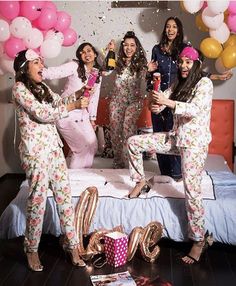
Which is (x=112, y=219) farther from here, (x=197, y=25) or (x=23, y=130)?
(x=197, y=25)

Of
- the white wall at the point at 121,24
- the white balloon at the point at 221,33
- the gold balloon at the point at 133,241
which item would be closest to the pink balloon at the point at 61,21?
the white wall at the point at 121,24

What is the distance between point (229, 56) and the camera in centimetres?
388

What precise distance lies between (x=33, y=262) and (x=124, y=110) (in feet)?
5.54

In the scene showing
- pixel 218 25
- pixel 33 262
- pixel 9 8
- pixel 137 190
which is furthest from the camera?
pixel 218 25

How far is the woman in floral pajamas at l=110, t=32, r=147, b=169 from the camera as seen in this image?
383 cm

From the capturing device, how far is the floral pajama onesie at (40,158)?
2559 mm

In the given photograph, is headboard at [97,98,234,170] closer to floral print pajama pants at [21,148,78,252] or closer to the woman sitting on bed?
the woman sitting on bed

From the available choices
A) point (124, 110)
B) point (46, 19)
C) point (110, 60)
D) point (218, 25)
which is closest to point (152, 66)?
point (110, 60)

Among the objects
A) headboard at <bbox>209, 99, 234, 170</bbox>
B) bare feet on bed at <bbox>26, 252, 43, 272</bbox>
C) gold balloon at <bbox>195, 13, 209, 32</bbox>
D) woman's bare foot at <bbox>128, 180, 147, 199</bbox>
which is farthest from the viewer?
headboard at <bbox>209, 99, 234, 170</bbox>

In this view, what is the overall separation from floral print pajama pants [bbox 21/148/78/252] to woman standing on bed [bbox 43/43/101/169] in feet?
3.86

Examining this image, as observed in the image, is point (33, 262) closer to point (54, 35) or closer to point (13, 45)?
point (13, 45)

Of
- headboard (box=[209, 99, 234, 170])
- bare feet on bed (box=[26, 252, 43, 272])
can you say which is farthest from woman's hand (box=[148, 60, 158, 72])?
bare feet on bed (box=[26, 252, 43, 272])

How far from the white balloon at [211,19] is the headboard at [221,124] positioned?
3.16 feet

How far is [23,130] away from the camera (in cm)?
263
